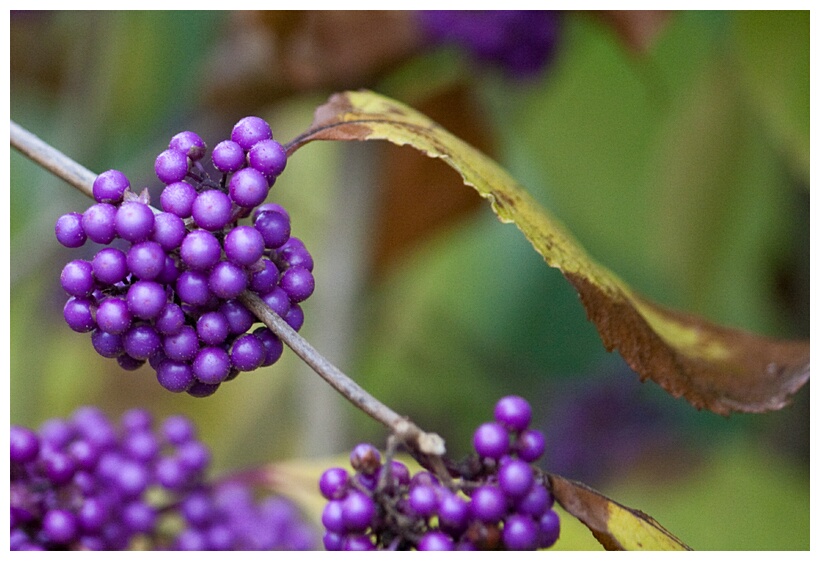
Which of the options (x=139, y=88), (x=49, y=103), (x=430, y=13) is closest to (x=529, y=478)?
(x=430, y=13)

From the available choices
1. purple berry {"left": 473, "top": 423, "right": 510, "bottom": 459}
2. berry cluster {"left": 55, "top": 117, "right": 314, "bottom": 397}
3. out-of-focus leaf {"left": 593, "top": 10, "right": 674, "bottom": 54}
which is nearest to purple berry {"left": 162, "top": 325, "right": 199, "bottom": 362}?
berry cluster {"left": 55, "top": 117, "right": 314, "bottom": 397}

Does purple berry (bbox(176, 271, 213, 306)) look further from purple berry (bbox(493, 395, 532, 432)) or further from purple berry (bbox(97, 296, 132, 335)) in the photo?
purple berry (bbox(493, 395, 532, 432))

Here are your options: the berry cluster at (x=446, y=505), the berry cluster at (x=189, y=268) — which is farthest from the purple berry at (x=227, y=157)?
the berry cluster at (x=446, y=505)

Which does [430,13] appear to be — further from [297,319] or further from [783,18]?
[297,319]

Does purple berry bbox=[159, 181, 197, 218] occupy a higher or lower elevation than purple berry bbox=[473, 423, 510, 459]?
higher

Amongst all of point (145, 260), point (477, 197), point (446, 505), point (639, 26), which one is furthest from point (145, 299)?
point (477, 197)

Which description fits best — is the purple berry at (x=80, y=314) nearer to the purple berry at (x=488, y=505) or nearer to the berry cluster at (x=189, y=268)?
the berry cluster at (x=189, y=268)
